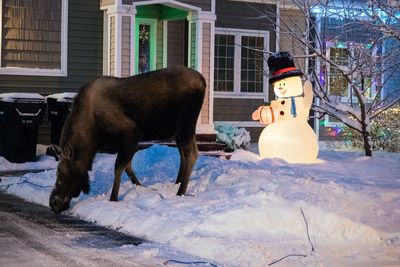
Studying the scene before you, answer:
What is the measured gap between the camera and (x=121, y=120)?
9.66 m

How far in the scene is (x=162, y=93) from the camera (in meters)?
9.88

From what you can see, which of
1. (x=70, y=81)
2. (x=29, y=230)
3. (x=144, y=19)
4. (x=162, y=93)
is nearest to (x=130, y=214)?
(x=29, y=230)

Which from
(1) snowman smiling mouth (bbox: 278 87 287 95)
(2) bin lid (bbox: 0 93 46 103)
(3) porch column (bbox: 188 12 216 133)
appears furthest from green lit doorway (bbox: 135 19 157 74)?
(1) snowman smiling mouth (bbox: 278 87 287 95)

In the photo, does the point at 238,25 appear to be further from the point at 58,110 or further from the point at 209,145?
the point at 58,110

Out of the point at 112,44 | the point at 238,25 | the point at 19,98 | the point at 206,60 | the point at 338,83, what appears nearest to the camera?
the point at 19,98

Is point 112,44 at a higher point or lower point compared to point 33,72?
higher

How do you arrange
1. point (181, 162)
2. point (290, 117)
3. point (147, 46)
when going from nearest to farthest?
point (181, 162) < point (290, 117) < point (147, 46)

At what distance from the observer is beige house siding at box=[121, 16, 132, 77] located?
1703 centimetres

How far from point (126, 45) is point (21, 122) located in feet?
10.8

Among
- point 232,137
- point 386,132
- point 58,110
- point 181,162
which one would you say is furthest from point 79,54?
point 181,162

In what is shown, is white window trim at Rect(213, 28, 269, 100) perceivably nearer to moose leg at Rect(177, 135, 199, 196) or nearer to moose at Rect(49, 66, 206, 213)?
moose leg at Rect(177, 135, 199, 196)

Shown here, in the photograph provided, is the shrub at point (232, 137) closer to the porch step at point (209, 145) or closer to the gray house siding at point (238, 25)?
the porch step at point (209, 145)

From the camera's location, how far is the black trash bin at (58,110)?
1609cm

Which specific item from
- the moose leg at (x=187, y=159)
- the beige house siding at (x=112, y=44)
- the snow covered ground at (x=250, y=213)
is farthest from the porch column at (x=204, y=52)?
the moose leg at (x=187, y=159)
